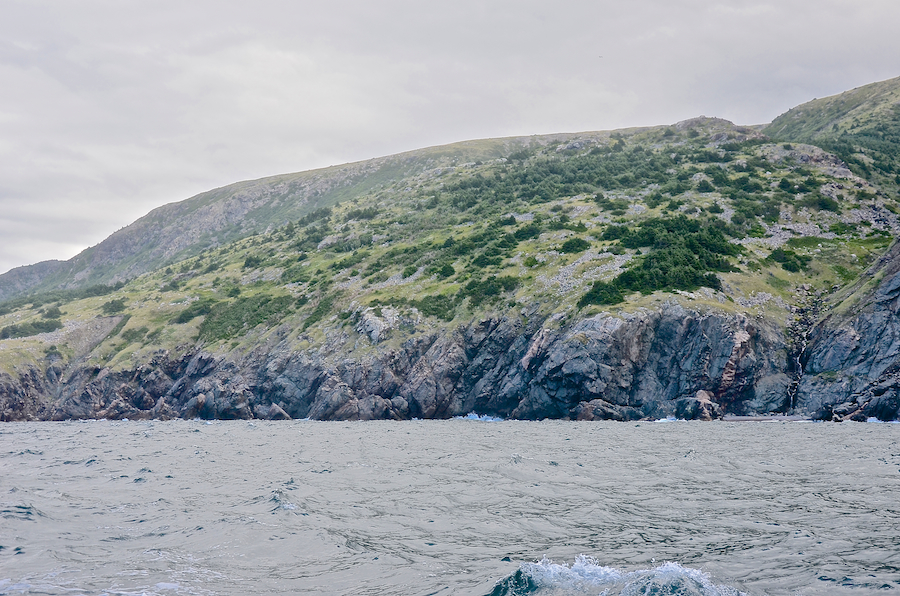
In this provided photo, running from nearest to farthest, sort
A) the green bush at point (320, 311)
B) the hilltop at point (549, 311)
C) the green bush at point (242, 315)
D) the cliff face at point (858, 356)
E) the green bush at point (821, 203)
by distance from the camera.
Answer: the cliff face at point (858, 356) < the hilltop at point (549, 311) < the green bush at point (320, 311) < the green bush at point (821, 203) < the green bush at point (242, 315)

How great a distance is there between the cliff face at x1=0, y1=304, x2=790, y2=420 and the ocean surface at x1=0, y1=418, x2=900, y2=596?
28.8 metres

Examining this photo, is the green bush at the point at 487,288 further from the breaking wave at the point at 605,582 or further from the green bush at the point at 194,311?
the breaking wave at the point at 605,582

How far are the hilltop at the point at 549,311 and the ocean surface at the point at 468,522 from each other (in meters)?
29.9

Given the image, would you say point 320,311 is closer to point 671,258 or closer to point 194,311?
point 194,311

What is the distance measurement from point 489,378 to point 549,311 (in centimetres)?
1068

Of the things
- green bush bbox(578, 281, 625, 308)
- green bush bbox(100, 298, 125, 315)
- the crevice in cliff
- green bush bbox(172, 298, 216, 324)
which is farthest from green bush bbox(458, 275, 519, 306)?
green bush bbox(100, 298, 125, 315)

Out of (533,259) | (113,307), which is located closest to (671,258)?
(533,259)

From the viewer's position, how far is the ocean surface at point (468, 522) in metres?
11.5

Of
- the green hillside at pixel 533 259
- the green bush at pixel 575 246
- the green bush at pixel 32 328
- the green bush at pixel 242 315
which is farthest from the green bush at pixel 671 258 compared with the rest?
the green bush at pixel 32 328

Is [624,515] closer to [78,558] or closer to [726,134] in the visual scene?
[78,558]

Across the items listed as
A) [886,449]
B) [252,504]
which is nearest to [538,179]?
[886,449]

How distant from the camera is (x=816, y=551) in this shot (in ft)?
40.8

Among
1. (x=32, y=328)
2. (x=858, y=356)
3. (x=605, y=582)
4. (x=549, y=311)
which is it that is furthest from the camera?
(x=32, y=328)

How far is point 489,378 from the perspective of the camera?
68.4m
